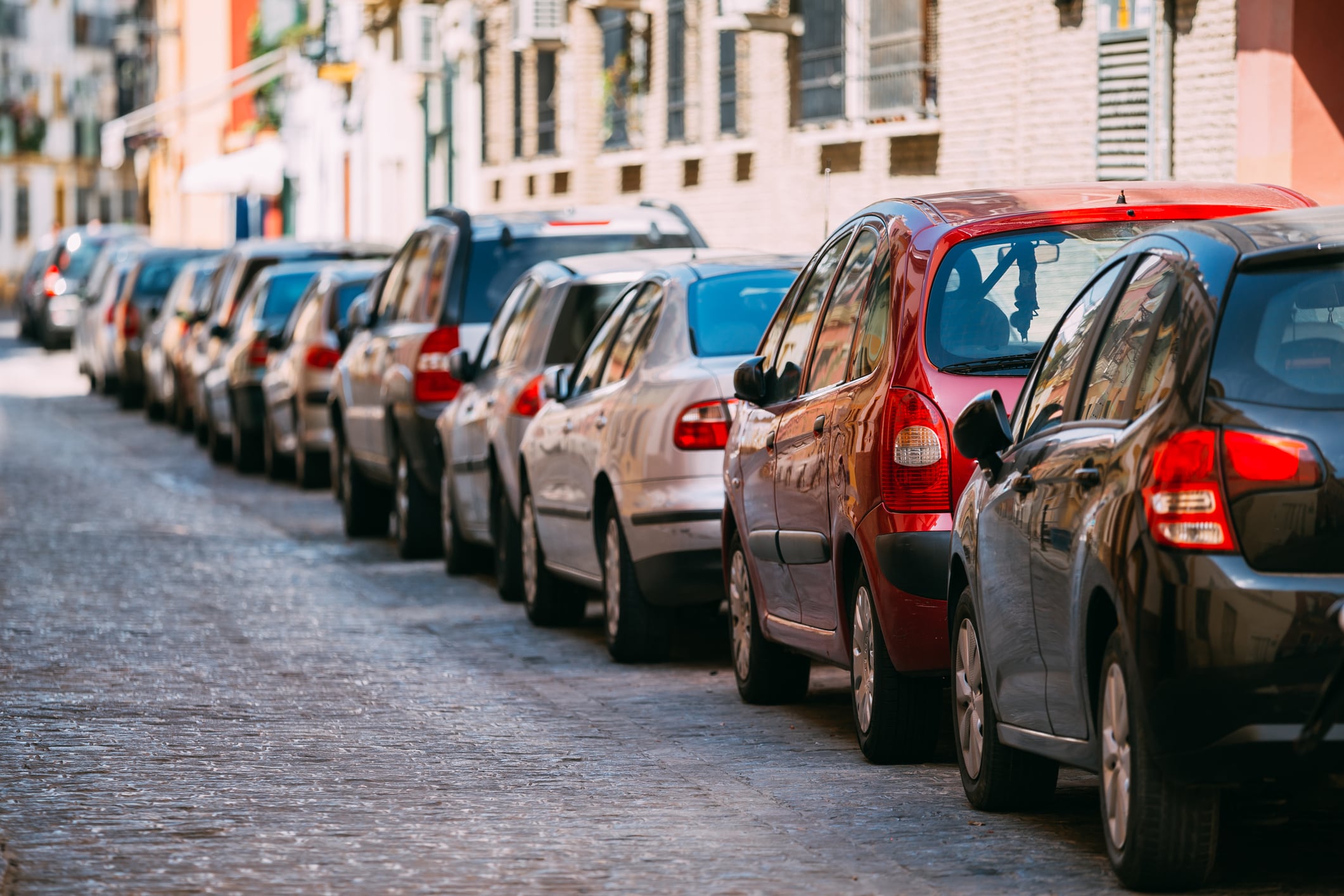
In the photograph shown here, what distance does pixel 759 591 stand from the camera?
9141 millimetres

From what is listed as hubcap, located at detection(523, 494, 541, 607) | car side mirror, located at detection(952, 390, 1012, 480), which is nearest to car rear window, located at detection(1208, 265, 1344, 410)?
car side mirror, located at detection(952, 390, 1012, 480)

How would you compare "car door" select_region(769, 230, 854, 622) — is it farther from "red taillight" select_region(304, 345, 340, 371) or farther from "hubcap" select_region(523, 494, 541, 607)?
"red taillight" select_region(304, 345, 340, 371)

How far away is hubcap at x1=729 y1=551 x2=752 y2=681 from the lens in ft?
30.9

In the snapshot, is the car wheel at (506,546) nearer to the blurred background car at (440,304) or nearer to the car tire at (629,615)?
the blurred background car at (440,304)

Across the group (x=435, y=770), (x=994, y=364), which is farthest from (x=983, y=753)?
(x=435, y=770)

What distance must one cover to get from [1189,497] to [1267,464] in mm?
173

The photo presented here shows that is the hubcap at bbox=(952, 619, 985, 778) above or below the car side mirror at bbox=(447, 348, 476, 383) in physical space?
below

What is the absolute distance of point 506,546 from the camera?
1305 centimetres

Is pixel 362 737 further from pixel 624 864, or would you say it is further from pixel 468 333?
pixel 468 333

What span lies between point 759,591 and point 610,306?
3.10 metres

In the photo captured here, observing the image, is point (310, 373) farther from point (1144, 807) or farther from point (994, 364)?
point (1144, 807)

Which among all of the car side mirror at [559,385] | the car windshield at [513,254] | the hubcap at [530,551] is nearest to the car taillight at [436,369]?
the car windshield at [513,254]

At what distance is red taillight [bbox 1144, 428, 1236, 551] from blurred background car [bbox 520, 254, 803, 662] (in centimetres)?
451

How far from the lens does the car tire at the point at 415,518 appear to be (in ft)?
49.8
